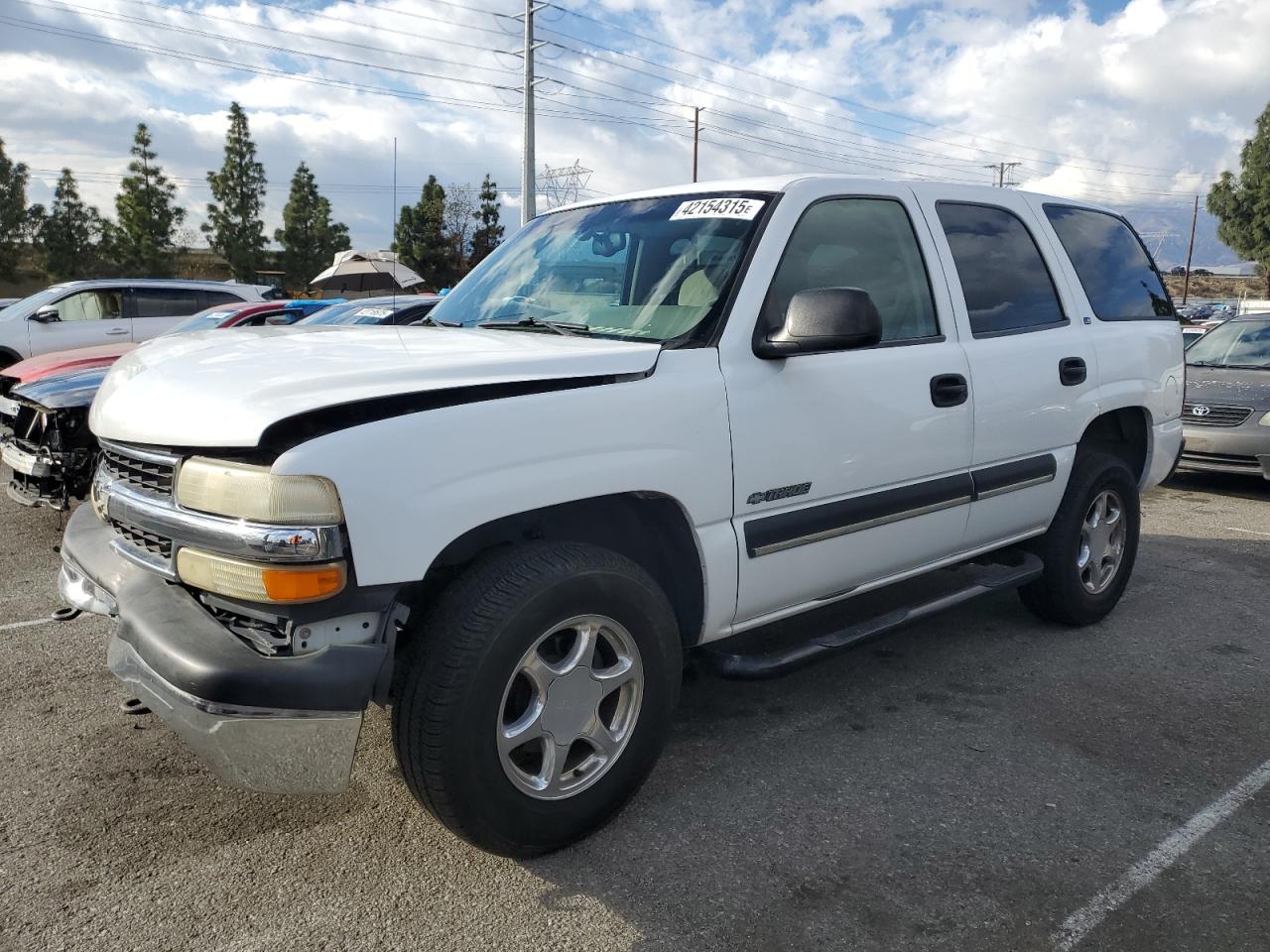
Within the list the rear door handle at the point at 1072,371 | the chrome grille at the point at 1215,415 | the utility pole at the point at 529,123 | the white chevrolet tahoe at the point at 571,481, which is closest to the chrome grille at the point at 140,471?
the white chevrolet tahoe at the point at 571,481

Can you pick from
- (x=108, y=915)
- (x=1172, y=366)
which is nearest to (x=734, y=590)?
(x=108, y=915)

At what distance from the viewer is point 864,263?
11.2ft

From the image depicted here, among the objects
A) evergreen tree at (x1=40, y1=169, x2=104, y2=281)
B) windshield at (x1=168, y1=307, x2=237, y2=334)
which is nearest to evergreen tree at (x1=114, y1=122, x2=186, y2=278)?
evergreen tree at (x1=40, y1=169, x2=104, y2=281)

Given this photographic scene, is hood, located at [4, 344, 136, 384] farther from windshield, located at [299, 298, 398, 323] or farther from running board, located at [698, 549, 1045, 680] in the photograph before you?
running board, located at [698, 549, 1045, 680]

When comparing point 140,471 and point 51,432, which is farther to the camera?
point 51,432

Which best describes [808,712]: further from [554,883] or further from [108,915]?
[108,915]

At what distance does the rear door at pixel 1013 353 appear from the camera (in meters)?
3.68

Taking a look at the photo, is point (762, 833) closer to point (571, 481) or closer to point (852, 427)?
point (571, 481)

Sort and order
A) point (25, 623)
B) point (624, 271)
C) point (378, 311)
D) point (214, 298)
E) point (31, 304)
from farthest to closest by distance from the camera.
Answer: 1. point (214, 298)
2. point (31, 304)
3. point (378, 311)
4. point (25, 623)
5. point (624, 271)

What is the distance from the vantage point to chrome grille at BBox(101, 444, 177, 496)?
2.46m

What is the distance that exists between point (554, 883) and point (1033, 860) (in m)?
1.33

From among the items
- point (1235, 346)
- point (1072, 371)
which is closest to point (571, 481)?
point (1072, 371)

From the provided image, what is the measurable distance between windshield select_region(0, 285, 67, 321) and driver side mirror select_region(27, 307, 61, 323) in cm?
5

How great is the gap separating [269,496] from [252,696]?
44 centimetres
